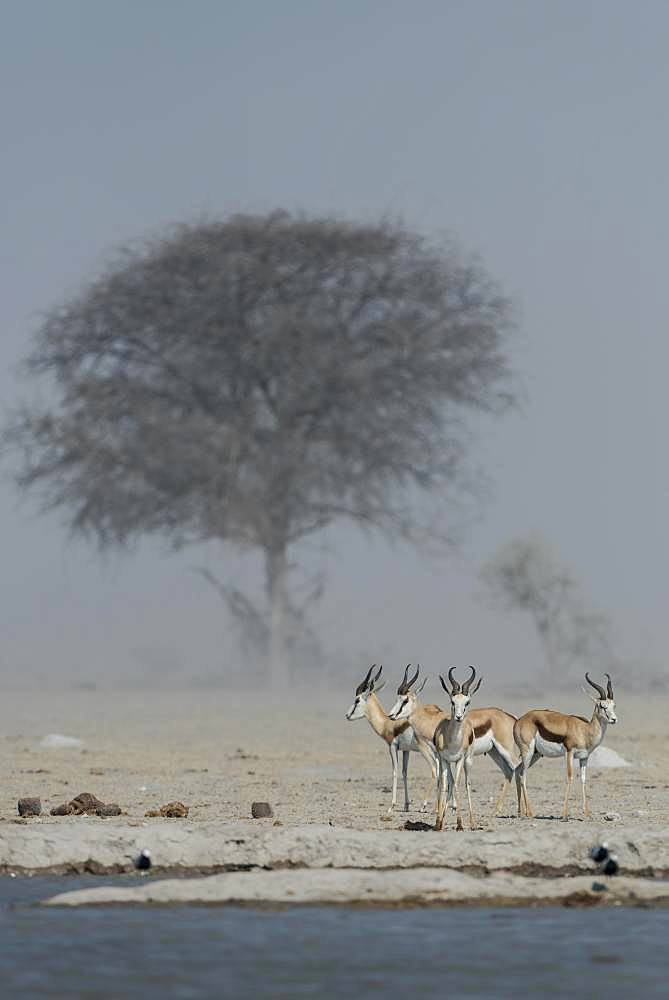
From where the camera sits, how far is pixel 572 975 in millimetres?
9445

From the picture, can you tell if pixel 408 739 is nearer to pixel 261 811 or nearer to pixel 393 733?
pixel 393 733

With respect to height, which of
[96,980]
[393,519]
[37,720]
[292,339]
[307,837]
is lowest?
[96,980]

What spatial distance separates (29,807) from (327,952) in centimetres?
534

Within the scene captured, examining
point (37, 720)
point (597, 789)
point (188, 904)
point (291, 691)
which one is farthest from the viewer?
point (291, 691)

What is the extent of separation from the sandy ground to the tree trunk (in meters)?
7.15

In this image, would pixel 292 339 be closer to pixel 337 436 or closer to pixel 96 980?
pixel 337 436

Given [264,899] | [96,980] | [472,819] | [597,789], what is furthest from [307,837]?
[597,789]

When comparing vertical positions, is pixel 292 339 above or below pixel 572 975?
above

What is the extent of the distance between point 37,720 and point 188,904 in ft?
69.9

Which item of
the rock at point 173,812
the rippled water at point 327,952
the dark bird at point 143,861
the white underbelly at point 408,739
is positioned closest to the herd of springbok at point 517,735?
the white underbelly at point 408,739

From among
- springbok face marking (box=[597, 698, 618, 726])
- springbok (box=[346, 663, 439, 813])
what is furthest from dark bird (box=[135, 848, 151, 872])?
springbok face marking (box=[597, 698, 618, 726])

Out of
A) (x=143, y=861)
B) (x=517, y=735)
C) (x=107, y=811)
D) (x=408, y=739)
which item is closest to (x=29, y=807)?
(x=107, y=811)

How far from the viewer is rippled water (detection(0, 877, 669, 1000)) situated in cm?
920

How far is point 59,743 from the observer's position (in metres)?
24.7
